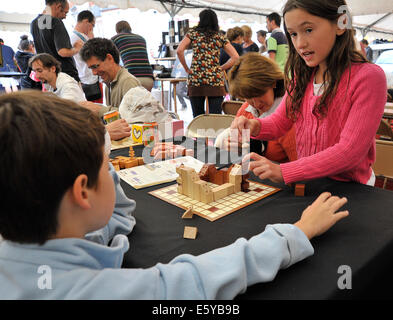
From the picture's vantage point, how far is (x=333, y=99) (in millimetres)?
1124

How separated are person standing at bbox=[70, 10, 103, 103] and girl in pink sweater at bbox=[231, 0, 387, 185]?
252 cm

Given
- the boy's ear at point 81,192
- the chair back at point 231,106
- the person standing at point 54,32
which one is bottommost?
the chair back at point 231,106

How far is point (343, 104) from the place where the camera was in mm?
1098

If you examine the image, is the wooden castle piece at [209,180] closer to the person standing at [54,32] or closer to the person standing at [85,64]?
the person standing at [54,32]

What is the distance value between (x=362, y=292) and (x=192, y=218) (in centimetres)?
41

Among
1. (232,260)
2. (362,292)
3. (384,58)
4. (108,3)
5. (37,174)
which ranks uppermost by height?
(108,3)

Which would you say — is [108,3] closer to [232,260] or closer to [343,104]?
[343,104]

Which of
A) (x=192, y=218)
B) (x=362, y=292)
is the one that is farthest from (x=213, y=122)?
(x=362, y=292)

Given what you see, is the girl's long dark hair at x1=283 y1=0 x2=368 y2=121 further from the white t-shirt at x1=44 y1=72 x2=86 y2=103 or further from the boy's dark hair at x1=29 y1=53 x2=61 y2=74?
the boy's dark hair at x1=29 y1=53 x2=61 y2=74

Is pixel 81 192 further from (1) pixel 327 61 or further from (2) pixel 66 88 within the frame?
(2) pixel 66 88

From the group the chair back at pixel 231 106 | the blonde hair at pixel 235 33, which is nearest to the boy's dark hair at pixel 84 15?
the chair back at pixel 231 106

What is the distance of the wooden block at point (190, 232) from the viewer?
72 centimetres

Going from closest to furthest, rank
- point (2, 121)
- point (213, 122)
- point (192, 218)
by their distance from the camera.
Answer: point (2, 121), point (192, 218), point (213, 122)

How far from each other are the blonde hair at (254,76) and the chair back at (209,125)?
485 mm
